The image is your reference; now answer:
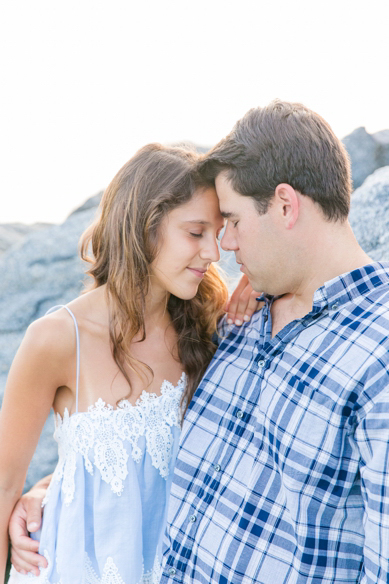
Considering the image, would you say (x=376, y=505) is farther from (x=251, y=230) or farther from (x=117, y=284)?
(x=117, y=284)

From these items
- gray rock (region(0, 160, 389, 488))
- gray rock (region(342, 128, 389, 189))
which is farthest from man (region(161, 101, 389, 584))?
gray rock (region(342, 128, 389, 189))

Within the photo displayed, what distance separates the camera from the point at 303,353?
1.60 meters

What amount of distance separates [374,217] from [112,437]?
1.63 meters

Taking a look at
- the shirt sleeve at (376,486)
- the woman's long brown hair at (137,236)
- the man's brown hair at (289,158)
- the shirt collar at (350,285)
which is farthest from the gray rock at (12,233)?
the shirt sleeve at (376,486)

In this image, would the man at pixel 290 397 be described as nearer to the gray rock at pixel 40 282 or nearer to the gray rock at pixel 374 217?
the gray rock at pixel 374 217

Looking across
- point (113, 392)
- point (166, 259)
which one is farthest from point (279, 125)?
point (113, 392)

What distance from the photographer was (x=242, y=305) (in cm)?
204

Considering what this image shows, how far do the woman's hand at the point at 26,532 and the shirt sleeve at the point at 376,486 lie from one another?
1076 millimetres

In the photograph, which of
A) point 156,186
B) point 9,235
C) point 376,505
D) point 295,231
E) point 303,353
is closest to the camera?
point 376,505

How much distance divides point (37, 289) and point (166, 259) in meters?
1.95

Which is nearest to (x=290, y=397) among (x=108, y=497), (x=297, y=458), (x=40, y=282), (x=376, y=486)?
(x=297, y=458)

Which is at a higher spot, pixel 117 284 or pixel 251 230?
pixel 251 230

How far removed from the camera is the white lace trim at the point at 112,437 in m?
1.78

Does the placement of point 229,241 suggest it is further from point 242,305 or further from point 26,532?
point 26,532
